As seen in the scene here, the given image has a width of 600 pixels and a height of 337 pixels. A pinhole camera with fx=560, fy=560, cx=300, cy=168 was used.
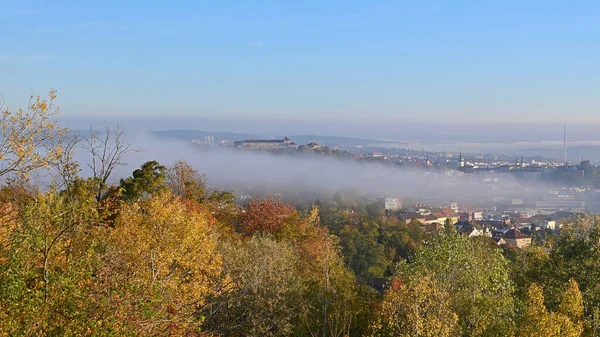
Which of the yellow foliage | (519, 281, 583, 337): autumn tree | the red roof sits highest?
the yellow foliage

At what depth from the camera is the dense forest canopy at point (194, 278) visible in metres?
8.62

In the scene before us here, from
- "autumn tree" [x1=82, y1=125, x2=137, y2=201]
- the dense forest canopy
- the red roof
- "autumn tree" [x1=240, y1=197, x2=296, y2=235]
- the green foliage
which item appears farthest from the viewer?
the red roof

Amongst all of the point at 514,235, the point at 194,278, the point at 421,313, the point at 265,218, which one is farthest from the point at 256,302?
the point at 514,235

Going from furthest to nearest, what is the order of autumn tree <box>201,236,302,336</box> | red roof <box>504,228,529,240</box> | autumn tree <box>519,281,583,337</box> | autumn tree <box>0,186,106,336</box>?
red roof <box>504,228,529,240</box>, autumn tree <box>201,236,302,336</box>, autumn tree <box>519,281,583,337</box>, autumn tree <box>0,186,106,336</box>

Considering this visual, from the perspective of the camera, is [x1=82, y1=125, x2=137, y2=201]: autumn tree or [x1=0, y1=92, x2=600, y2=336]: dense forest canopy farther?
[x1=82, y1=125, x2=137, y2=201]: autumn tree

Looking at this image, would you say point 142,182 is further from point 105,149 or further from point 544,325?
point 544,325

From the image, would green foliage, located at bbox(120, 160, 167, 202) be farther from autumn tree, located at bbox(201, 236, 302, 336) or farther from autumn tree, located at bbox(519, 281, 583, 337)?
autumn tree, located at bbox(519, 281, 583, 337)

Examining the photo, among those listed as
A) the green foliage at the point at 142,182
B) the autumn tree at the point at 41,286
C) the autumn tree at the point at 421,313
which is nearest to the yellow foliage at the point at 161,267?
the autumn tree at the point at 41,286

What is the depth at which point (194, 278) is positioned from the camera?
15.1 meters

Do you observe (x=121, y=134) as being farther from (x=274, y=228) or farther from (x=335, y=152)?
(x=335, y=152)

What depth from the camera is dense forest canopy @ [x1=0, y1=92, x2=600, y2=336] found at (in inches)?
339

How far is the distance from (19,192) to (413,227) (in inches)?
2265

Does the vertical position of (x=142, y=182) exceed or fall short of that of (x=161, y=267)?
it exceeds it

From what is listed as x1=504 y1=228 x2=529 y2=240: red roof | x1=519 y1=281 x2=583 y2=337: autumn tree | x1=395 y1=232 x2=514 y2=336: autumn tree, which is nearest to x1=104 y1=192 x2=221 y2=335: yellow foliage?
x1=395 y1=232 x2=514 y2=336: autumn tree
